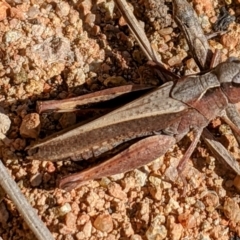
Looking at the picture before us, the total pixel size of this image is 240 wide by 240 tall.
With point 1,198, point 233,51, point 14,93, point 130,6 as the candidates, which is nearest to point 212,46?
point 233,51

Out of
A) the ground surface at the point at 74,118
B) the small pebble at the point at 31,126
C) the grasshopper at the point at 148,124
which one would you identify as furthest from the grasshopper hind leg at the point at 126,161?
the small pebble at the point at 31,126

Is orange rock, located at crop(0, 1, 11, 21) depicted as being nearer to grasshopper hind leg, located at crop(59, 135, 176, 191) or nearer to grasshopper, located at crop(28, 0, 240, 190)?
grasshopper, located at crop(28, 0, 240, 190)

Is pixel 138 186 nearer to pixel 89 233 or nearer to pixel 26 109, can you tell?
pixel 89 233

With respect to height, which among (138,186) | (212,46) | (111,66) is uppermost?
(111,66)

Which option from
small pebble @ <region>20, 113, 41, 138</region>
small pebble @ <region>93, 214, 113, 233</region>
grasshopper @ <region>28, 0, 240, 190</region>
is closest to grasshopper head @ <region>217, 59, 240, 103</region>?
grasshopper @ <region>28, 0, 240, 190</region>

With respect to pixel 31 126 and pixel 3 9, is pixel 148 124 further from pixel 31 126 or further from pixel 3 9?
pixel 3 9
